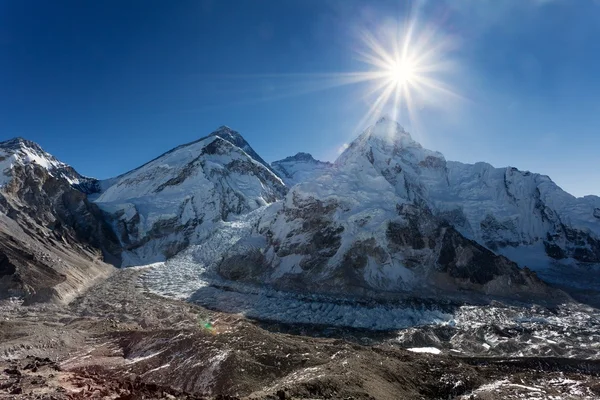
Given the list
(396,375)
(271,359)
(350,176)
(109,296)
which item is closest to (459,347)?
(396,375)

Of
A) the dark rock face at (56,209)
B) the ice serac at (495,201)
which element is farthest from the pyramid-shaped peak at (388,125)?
the dark rock face at (56,209)

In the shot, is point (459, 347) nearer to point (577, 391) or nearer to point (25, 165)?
point (577, 391)

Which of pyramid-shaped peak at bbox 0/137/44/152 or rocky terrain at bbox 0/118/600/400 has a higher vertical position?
pyramid-shaped peak at bbox 0/137/44/152

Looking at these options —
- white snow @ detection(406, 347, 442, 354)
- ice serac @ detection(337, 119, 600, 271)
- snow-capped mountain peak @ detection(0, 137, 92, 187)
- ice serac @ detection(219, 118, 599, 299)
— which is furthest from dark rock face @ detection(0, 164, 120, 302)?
ice serac @ detection(337, 119, 600, 271)

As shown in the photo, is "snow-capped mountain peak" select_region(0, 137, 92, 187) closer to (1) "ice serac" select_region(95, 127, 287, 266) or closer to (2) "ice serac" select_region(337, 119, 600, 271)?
(1) "ice serac" select_region(95, 127, 287, 266)

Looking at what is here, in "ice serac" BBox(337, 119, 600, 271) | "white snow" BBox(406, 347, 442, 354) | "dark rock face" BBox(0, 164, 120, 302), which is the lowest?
"white snow" BBox(406, 347, 442, 354)

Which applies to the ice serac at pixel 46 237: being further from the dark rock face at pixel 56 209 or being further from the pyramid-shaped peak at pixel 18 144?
the pyramid-shaped peak at pixel 18 144
